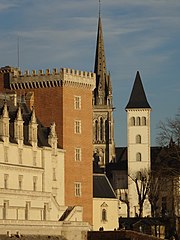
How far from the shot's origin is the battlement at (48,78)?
333ft

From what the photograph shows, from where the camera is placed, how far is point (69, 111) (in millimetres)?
101562

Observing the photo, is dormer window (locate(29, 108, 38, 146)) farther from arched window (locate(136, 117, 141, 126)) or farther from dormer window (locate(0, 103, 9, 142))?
arched window (locate(136, 117, 141, 126))

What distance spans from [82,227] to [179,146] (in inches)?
546

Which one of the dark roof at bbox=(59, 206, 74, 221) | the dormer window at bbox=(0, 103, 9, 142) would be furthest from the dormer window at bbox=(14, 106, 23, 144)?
the dark roof at bbox=(59, 206, 74, 221)

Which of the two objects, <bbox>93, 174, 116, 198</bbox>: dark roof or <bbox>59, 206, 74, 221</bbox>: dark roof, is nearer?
<bbox>59, 206, 74, 221</bbox>: dark roof

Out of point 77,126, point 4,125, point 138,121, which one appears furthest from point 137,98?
point 4,125

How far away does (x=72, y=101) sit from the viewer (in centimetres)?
10206

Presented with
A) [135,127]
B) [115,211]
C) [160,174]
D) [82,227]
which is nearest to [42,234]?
[82,227]

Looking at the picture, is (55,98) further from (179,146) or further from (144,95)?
(144,95)

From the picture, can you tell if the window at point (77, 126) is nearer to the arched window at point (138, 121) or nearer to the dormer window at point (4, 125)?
the dormer window at point (4, 125)

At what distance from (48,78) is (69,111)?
3.72 m

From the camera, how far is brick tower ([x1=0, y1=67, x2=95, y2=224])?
101m

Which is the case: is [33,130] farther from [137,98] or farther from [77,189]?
[137,98]

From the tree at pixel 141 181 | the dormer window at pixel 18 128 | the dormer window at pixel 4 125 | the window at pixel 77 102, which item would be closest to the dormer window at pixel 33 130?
the dormer window at pixel 18 128
